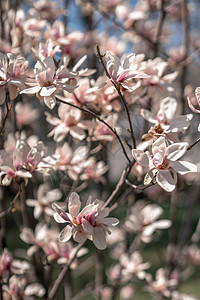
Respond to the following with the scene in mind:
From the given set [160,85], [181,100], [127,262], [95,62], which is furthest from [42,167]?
[95,62]


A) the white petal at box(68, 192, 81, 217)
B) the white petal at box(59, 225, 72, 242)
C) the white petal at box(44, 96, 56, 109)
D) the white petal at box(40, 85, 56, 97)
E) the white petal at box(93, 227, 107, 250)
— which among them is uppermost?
the white petal at box(40, 85, 56, 97)

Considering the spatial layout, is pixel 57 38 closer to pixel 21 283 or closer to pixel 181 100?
pixel 181 100

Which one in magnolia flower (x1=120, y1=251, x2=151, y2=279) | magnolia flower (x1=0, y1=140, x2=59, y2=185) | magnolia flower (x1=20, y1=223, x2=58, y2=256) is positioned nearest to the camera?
magnolia flower (x1=0, y1=140, x2=59, y2=185)

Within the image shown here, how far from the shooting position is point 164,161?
86 cm

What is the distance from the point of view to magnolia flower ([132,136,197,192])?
0.84 metres

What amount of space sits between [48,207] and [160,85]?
26.5 inches

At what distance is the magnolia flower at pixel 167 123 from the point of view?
0.94m

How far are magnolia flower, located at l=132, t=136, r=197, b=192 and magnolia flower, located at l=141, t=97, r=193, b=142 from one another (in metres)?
0.08

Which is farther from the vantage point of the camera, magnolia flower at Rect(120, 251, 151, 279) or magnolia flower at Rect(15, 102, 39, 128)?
magnolia flower at Rect(15, 102, 39, 128)

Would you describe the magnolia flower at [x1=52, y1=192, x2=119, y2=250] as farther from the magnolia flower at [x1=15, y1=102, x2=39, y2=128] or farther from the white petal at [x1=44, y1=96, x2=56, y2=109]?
the magnolia flower at [x1=15, y1=102, x2=39, y2=128]

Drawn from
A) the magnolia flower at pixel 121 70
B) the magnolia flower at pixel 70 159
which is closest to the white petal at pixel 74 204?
the magnolia flower at pixel 121 70

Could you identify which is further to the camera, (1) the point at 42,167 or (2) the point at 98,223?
(1) the point at 42,167

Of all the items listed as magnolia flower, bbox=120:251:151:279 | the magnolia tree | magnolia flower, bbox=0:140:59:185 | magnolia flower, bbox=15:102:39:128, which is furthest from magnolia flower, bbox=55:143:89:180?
magnolia flower, bbox=15:102:39:128

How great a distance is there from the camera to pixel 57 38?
4.80 ft
